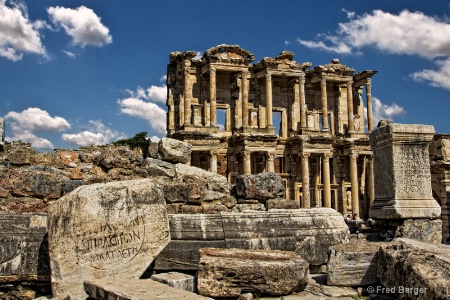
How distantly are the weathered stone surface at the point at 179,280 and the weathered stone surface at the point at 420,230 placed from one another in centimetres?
414

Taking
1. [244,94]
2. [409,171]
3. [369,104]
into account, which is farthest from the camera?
[369,104]

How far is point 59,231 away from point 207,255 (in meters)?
1.74

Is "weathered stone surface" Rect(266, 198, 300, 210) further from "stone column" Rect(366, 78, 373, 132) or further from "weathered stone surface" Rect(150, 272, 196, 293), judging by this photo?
"stone column" Rect(366, 78, 373, 132)

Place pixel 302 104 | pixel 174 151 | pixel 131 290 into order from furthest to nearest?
pixel 302 104, pixel 174 151, pixel 131 290

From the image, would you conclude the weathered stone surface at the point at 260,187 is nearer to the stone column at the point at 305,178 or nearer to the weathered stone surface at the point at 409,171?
the weathered stone surface at the point at 409,171

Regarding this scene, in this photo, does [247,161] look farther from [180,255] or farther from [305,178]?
[180,255]

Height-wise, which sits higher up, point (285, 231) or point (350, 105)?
point (350, 105)

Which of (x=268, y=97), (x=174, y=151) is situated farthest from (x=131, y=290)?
(x=268, y=97)

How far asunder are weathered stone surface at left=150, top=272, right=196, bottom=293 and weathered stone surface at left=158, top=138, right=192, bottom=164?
8697 mm

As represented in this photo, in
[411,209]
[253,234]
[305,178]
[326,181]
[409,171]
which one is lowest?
[253,234]

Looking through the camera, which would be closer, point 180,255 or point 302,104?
point 180,255

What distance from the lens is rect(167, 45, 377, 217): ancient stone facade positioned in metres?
26.6

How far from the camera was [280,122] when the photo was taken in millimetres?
30062

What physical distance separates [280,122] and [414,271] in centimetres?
2636
